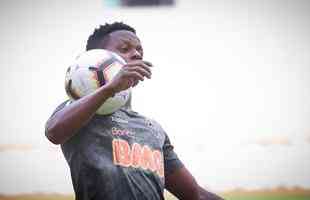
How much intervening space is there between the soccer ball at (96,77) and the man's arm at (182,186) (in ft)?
1.49

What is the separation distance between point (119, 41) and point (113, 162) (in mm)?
453

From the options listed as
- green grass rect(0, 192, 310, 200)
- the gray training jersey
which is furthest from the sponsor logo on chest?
green grass rect(0, 192, 310, 200)

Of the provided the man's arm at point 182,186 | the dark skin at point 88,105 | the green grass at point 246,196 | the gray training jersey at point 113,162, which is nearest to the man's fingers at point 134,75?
the dark skin at point 88,105

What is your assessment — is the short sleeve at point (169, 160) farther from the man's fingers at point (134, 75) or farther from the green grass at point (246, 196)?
the green grass at point (246, 196)

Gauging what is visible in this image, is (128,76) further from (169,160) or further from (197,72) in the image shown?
(197,72)

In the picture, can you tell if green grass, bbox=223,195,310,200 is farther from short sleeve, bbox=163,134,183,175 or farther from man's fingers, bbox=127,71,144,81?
man's fingers, bbox=127,71,144,81

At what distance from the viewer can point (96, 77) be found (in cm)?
181

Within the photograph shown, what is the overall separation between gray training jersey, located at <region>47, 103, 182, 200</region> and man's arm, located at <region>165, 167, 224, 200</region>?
216mm

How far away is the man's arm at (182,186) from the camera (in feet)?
7.13

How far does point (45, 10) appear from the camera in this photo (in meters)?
5.23

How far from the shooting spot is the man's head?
1.98 metres

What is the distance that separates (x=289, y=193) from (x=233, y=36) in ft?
4.67

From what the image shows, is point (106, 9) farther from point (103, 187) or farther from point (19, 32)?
point (103, 187)

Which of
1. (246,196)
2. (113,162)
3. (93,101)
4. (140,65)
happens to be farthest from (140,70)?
(246,196)
